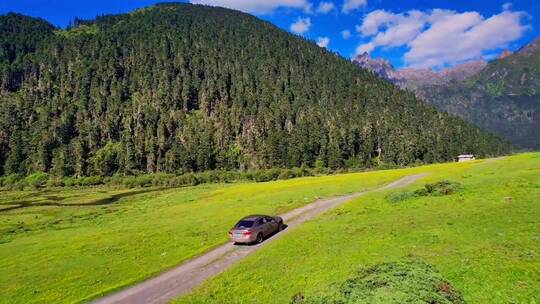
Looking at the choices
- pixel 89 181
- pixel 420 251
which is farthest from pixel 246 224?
pixel 89 181

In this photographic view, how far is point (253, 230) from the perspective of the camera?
3469cm

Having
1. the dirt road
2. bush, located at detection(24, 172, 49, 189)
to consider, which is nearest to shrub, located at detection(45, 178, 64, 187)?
bush, located at detection(24, 172, 49, 189)

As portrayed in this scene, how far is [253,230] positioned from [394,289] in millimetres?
20891

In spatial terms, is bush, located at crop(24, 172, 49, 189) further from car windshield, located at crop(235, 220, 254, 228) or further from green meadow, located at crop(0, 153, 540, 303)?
car windshield, located at crop(235, 220, 254, 228)

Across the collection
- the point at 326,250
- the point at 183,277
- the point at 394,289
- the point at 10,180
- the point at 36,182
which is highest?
the point at 10,180

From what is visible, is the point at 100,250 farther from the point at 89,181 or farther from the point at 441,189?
the point at 89,181

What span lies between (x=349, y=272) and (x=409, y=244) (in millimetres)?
6037

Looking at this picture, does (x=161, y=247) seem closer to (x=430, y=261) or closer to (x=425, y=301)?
(x=430, y=261)

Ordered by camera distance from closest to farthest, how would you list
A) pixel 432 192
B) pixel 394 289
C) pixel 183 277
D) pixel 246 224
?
1. pixel 394 289
2. pixel 183 277
3. pixel 246 224
4. pixel 432 192

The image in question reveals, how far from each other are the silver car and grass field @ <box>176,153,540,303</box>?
2840 millimetres

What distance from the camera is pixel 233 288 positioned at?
22.1 metres

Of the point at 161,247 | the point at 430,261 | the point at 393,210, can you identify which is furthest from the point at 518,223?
the point at 161,247

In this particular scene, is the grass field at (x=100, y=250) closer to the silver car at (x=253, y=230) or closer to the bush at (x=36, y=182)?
the silver car at (x=253, y=230)

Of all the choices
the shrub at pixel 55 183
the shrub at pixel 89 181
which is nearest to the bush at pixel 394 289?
the shrub at pixel 89 181
